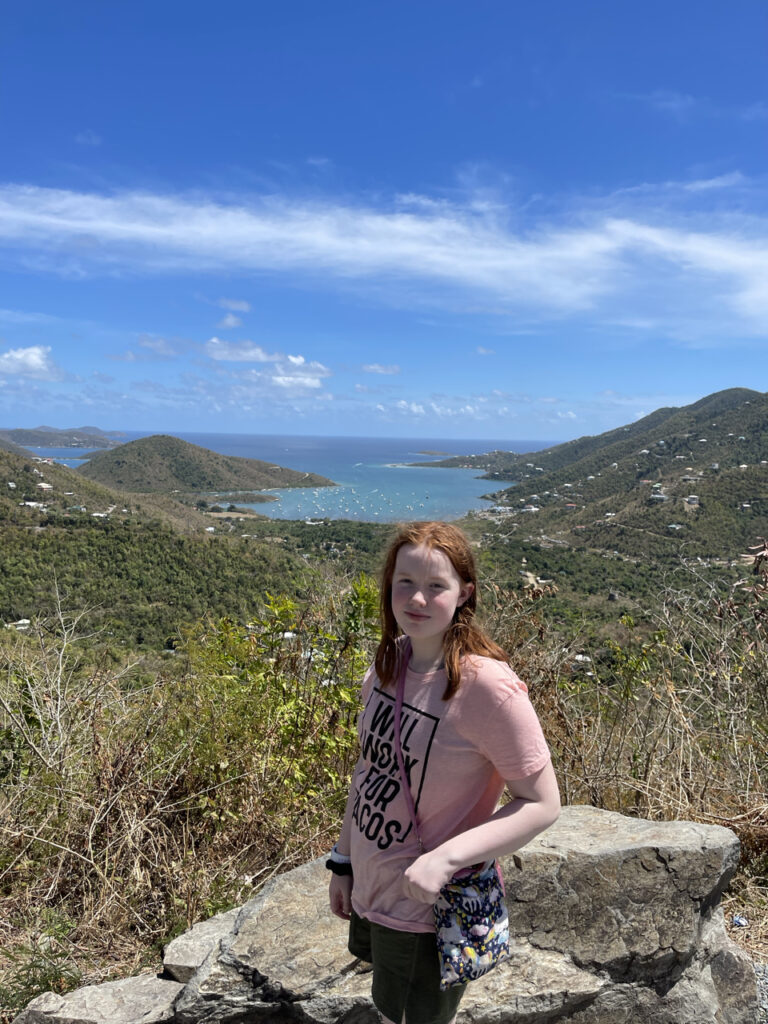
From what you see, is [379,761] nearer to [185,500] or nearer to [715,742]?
[715,742]

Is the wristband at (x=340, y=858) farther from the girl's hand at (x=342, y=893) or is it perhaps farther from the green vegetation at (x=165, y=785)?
the green vegetation at (x=165, y=785)

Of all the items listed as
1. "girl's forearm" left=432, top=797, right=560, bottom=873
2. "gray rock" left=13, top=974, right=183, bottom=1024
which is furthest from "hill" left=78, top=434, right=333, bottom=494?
"girl's forearm" left=432, top=797, right=560, bottom=873

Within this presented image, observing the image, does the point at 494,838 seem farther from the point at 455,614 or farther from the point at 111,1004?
the point at 111,1004

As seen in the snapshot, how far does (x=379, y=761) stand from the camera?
1430 mm

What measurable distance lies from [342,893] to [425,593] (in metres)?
0.83

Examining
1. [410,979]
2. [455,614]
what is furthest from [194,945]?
[455,614]

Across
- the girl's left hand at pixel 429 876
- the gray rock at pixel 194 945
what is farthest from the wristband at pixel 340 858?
the gray rock at pixel 194 945

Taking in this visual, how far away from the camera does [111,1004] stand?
2010 millimetres

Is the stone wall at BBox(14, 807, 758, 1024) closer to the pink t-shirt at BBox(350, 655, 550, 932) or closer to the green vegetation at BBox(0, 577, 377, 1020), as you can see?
the green vegetation at BBox(0, 577, 377, 1020)

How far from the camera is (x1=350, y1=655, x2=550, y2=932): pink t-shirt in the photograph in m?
1.25

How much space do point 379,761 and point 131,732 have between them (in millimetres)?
2191

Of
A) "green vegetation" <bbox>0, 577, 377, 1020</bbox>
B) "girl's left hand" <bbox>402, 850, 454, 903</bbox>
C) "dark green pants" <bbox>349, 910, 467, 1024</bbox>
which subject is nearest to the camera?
"girl's left hand" <bbox>402, 850, 454, 903</bbox>

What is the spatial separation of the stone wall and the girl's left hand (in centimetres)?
105

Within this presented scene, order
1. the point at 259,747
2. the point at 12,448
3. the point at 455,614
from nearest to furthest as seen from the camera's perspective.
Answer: the point at 455,614
the point at 259,747
the point at 12,448
